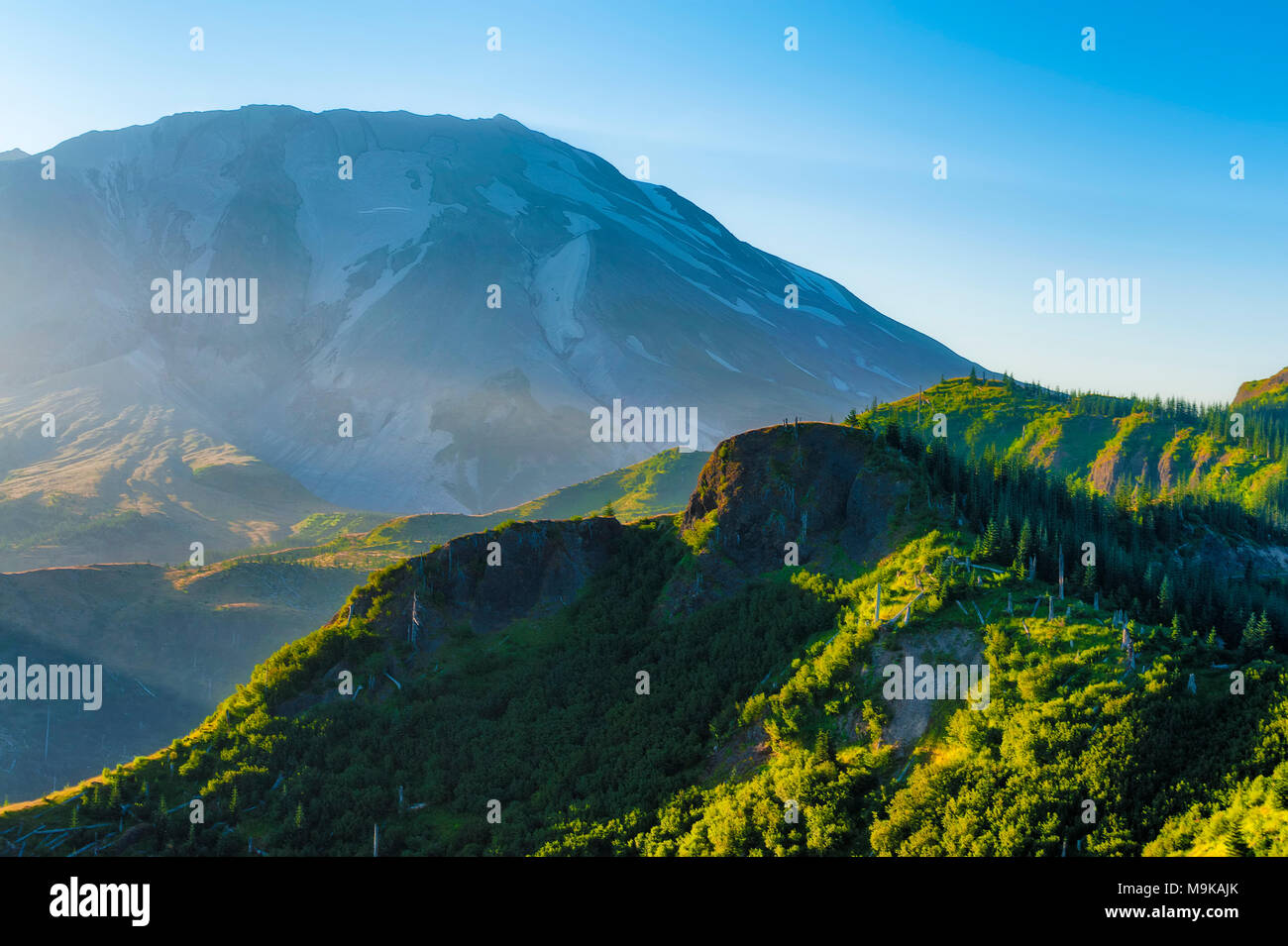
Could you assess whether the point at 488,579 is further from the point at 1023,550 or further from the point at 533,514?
the point at 533,514

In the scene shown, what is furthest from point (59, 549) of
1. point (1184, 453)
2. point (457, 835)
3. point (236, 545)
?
point (1184, 453)

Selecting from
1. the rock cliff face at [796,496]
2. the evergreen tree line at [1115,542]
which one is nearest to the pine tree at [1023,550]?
the evergreen tree line at [1115,542]

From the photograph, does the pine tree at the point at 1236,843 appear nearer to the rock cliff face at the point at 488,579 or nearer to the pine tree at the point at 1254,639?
the pine tree at the point at 1254,639

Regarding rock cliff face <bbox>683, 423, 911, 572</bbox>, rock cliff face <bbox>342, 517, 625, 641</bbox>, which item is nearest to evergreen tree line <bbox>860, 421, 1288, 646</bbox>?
rock cliff face <bbox>683, 423, 911, 572</bbox>

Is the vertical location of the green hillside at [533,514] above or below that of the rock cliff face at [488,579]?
above
